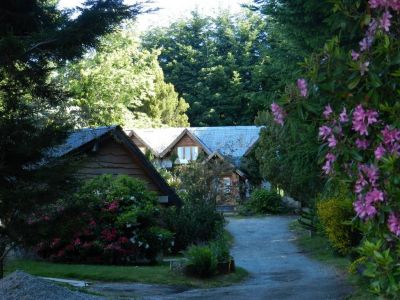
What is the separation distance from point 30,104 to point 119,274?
6163 mm

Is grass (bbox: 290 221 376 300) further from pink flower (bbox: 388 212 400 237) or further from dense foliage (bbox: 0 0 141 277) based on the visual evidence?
pink flower (bbox: 388 212 400 237)

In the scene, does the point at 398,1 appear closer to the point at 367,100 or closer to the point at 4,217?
the point at 367,100

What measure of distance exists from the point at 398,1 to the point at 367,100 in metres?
0.70

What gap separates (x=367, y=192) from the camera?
404 cm

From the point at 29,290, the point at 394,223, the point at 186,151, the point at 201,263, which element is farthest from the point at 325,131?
the point at 186,151

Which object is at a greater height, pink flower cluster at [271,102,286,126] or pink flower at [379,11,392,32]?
pink flower at [379,11,392,32]

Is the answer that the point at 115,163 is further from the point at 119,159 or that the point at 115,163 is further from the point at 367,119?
the point at 367,119

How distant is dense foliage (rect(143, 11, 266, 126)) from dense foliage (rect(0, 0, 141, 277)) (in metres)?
50.2

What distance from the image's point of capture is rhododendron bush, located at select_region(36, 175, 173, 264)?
17.2 meters

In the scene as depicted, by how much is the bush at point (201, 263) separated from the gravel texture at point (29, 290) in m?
6.37

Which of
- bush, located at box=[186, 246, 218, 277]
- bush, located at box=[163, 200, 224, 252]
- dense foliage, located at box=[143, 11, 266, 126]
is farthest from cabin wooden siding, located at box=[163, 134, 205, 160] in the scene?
bush, located at box=[186, 246, 218, 277]

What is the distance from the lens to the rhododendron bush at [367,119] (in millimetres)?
3957

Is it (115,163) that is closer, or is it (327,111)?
(327,111)

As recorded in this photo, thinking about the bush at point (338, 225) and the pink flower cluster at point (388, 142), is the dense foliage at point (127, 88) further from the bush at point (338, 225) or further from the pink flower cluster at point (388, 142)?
the pink flower cluster at point (388, 142)
